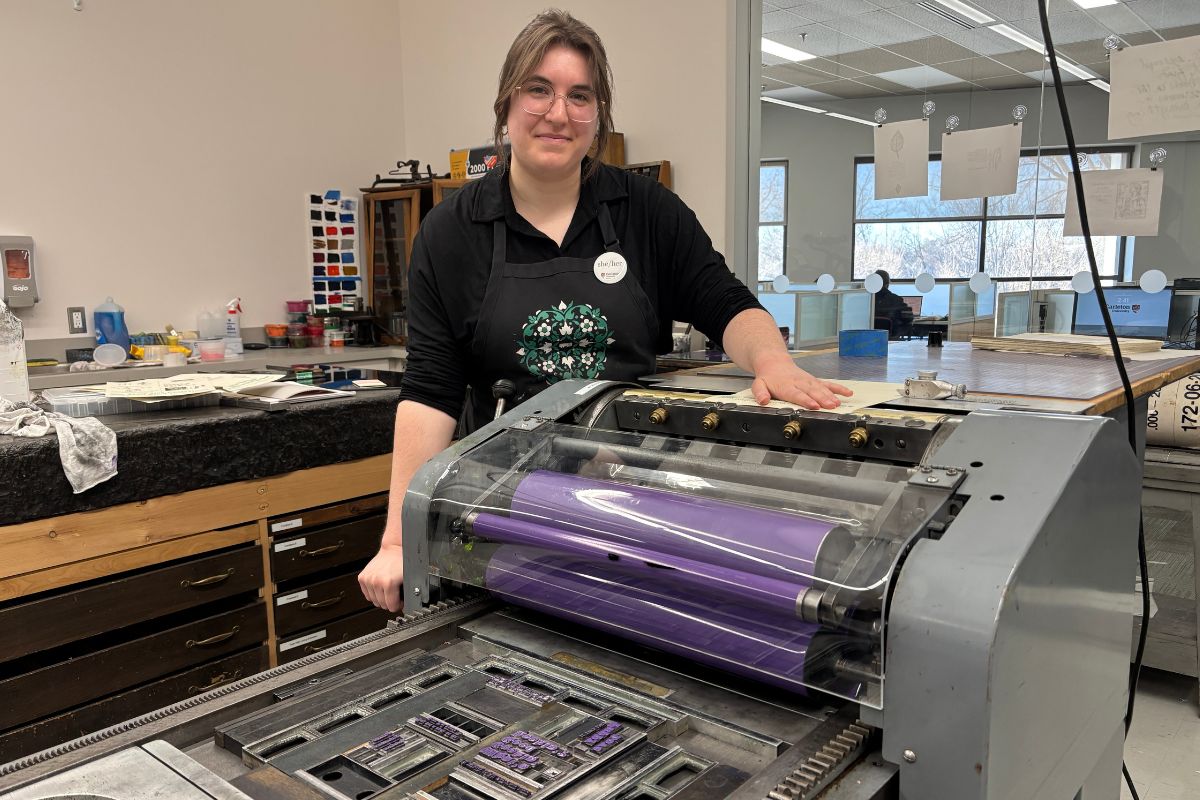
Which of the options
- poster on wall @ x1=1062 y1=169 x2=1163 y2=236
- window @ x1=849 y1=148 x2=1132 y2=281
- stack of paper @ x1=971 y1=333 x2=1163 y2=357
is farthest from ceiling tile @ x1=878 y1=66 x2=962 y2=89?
stack of paper @ x1=971 y1=333 x2=1163 y2=357

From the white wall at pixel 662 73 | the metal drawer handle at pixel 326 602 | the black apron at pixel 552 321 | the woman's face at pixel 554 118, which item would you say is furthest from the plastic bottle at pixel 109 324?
the woman's face at pixel 554 118

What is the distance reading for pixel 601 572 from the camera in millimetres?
869

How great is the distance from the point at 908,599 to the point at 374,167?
15.6ft

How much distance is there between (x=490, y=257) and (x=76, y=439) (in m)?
1.06

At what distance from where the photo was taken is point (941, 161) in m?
3.21

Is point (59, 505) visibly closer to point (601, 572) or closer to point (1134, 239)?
point (601, 572)

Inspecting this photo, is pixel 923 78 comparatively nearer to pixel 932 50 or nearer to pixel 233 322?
pixel 932 50

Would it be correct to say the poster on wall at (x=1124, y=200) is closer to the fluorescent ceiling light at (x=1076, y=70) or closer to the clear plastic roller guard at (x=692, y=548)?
the fluorescent ceiling light at (x=1076, y=70)

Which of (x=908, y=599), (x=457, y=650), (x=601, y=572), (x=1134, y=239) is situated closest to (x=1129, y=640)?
(x=908, y=599)

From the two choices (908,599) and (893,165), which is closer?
(908,599)

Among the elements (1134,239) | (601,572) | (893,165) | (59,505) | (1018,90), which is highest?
(1018,90)

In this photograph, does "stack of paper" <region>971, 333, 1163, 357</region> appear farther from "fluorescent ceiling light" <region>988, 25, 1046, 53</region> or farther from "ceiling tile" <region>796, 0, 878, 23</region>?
"ceiling tile" <region>796, 0, 878, 23</region>

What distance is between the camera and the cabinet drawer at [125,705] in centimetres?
182

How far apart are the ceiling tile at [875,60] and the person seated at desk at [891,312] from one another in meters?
0.77
